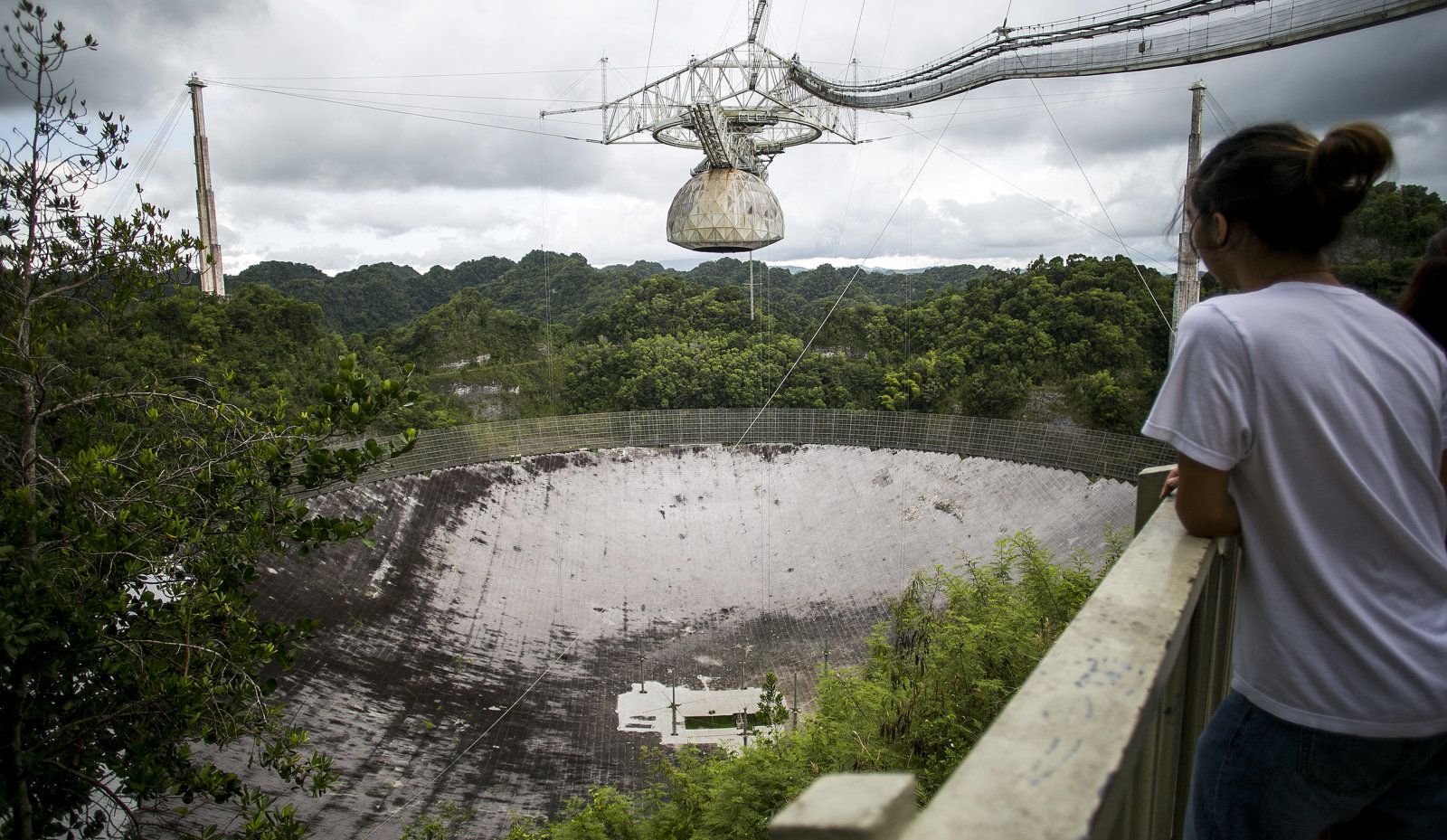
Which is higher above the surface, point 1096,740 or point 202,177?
point 202,177

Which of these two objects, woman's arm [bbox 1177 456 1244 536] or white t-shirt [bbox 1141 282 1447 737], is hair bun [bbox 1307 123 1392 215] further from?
woman's arm [bbox 1177 456 1244 536]

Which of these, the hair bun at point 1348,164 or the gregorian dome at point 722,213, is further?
the gregorian dome at point 722,213

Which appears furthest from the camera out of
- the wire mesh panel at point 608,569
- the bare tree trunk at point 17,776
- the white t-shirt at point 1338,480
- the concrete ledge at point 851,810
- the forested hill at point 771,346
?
the forested hill at point 771,346

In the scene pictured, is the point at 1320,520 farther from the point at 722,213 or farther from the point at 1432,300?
the point at 722,213

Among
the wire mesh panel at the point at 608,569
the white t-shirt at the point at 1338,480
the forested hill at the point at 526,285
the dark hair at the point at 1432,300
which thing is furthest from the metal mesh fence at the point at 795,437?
the forested hill at the point at 526,285

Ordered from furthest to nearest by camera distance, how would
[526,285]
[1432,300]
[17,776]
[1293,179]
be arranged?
[526,285] → [17,776] → [1432,300] → [1293,179]

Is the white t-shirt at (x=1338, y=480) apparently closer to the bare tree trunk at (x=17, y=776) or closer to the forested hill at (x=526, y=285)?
the bare tree trunk at (x=17, y=776)

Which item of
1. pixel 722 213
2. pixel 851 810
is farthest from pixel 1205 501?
pixel 722 213

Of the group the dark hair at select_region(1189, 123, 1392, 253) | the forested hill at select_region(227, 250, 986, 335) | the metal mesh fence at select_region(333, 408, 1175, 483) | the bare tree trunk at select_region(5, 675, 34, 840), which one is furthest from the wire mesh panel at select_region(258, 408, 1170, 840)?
the forested hill at select_region(227, 250, 986, 335)
